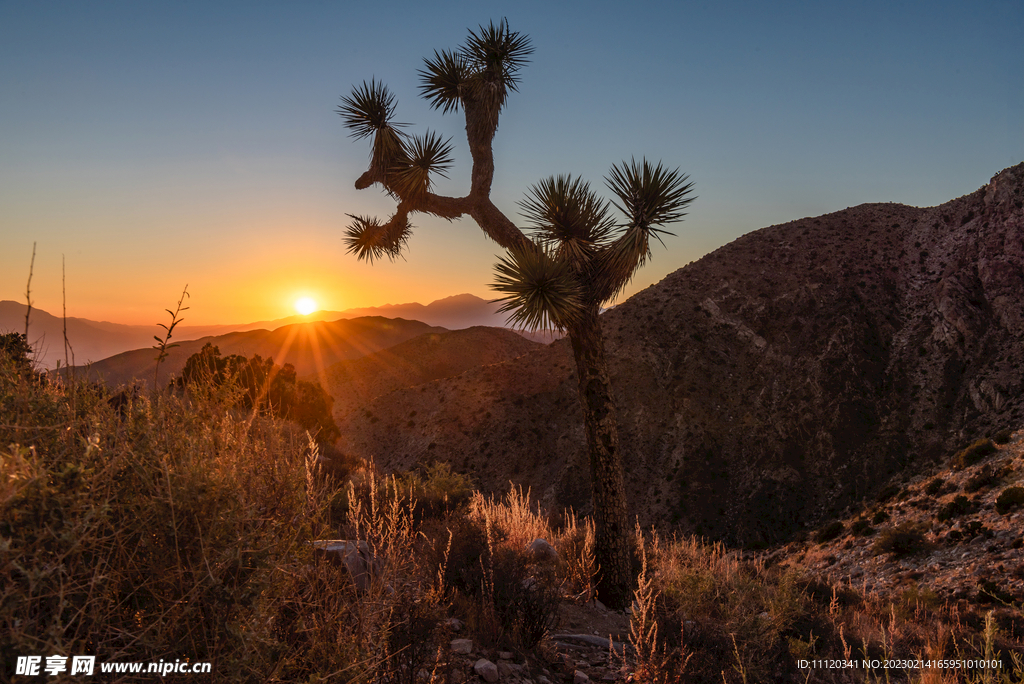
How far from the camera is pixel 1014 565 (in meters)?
15.2

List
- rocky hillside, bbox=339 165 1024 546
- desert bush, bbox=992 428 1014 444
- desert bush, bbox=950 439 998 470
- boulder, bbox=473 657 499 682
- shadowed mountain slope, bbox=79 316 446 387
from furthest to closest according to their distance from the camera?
shadowed mountain slope, bbox=79 316 446 387
rocky hillside, bbox=339 165 1024 546
desert bush, bbox=992 428 1014 444
desert bush, bbox=950 439 998 470
boulder, bbox=473 657 499 682

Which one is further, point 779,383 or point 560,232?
point 779,383

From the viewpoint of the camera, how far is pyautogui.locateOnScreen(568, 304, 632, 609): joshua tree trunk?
710 centimetres

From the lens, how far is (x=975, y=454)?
85.0ft

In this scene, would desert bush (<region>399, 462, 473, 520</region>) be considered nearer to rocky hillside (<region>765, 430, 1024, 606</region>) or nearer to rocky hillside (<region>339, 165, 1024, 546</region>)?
rocky hillside (<region>765, 430, 1024, 606</region>)

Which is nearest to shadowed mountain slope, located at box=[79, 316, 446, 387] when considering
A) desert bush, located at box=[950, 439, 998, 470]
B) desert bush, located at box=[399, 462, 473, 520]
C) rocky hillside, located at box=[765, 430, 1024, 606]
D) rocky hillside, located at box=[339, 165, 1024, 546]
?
rocky hillside, located at box=[339, 165, 1024, 546]

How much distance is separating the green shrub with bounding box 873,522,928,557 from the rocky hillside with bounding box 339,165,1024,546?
32.9 ft

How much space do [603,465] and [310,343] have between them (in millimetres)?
114680

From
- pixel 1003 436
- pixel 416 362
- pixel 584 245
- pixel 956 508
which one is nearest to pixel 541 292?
pixel 584 245

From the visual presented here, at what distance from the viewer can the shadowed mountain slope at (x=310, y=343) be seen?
95750 millimetres

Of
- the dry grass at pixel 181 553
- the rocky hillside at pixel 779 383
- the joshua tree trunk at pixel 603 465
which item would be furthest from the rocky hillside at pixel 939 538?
the dry grass at pixel 181 553

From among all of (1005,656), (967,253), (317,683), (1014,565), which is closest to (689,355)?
(967,253)

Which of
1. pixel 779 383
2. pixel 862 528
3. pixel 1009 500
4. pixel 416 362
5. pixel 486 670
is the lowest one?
pixel 862 528

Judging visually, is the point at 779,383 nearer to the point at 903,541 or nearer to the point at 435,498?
the point at 903,541
